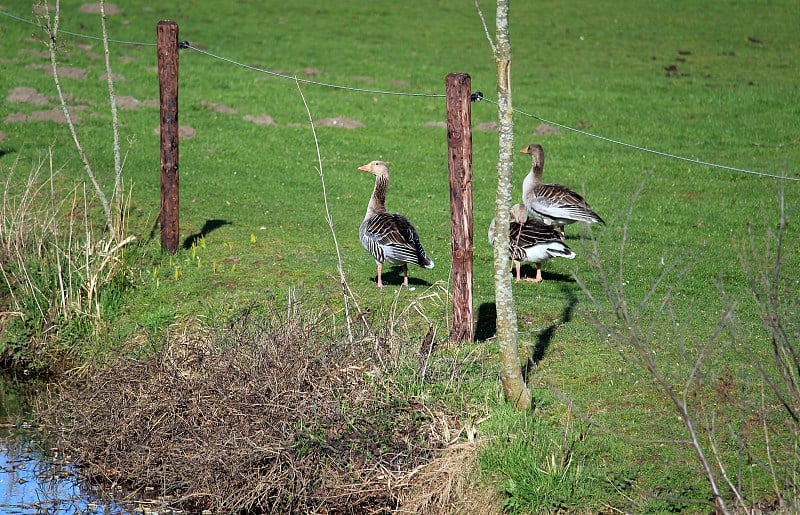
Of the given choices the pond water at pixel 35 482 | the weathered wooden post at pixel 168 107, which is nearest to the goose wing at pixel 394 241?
the weathered wooden post at pixel 168 107

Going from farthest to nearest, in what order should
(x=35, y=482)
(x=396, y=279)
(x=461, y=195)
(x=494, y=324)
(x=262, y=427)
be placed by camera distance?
1. (x=396, y=279)
2. (x=494, y=324)
3. (x=461, y=195)
4. (x=35, y=482)
5. (x=262, y=427)

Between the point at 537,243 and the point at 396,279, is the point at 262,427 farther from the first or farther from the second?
the point at 537,243

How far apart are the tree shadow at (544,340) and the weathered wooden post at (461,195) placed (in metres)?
0.71

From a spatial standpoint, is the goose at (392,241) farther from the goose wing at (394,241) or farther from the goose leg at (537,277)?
the goose leg at (537,277)

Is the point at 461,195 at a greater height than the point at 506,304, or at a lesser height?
greater

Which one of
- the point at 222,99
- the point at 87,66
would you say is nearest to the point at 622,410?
the point at 222,99

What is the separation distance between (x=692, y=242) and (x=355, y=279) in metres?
6.00

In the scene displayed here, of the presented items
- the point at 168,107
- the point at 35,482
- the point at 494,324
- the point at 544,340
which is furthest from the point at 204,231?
the point at 544,340

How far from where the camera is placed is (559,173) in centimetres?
2133

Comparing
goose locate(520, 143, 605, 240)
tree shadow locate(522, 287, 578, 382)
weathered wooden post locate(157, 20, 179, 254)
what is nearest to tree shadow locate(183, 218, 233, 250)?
weathered wooden post locate(157, 20, 179, 254)

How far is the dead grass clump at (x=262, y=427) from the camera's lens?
894cm

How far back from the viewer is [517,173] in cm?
2148

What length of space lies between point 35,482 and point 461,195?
203 inches

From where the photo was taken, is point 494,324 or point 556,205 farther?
point 556,205
